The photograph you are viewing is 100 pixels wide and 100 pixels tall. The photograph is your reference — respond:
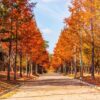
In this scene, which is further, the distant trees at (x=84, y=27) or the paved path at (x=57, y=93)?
the distant trees at (x=84, y=27)

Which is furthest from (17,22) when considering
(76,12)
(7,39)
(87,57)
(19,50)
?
(87,57)

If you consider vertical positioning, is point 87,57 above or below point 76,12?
below

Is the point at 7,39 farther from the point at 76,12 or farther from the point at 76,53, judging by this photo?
the point at 76,53

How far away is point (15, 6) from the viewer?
43.3 meters

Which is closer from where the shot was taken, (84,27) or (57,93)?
(57,93)

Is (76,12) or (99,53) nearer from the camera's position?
(76,12)

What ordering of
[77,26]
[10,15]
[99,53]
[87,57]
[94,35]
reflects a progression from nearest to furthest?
1. [10,15]
2. [94,35]
3. [77,26]
4. [99,53]
5. [87,57]

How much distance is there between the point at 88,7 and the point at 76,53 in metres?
22.8

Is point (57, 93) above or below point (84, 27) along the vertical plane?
below

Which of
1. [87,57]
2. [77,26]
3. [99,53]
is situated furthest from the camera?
[87,57]

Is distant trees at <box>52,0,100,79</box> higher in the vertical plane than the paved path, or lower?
higher

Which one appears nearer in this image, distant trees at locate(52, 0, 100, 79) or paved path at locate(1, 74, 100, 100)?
paved path at locate(1, 74, 100, 100)

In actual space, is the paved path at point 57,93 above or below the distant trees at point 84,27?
below

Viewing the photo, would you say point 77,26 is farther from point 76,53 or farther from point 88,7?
point 76,53
